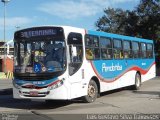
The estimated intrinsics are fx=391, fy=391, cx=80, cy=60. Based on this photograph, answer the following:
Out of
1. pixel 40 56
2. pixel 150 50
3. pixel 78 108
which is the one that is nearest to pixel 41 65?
pixel 40 56

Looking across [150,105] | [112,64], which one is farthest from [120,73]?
[150,105]

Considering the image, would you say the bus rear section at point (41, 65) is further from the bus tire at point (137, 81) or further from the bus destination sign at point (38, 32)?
the bus tire at point (137, 81)

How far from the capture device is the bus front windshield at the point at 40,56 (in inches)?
521

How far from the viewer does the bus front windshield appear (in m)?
13.2

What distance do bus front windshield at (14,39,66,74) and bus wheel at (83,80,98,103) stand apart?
6.57ft

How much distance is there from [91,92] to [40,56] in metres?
2.66

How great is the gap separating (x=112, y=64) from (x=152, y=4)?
2898 centimetres

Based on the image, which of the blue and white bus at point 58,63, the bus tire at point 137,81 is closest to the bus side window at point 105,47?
the blue and white bus at point 58,63

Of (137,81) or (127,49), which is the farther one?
(137,81)

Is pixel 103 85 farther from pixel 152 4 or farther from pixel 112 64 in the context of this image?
pixel 152 4

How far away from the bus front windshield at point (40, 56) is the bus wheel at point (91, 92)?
2004mm

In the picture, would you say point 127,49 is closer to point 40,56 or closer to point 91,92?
point 91,92

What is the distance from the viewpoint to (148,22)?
4438 cm

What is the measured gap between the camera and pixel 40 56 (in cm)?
1352
